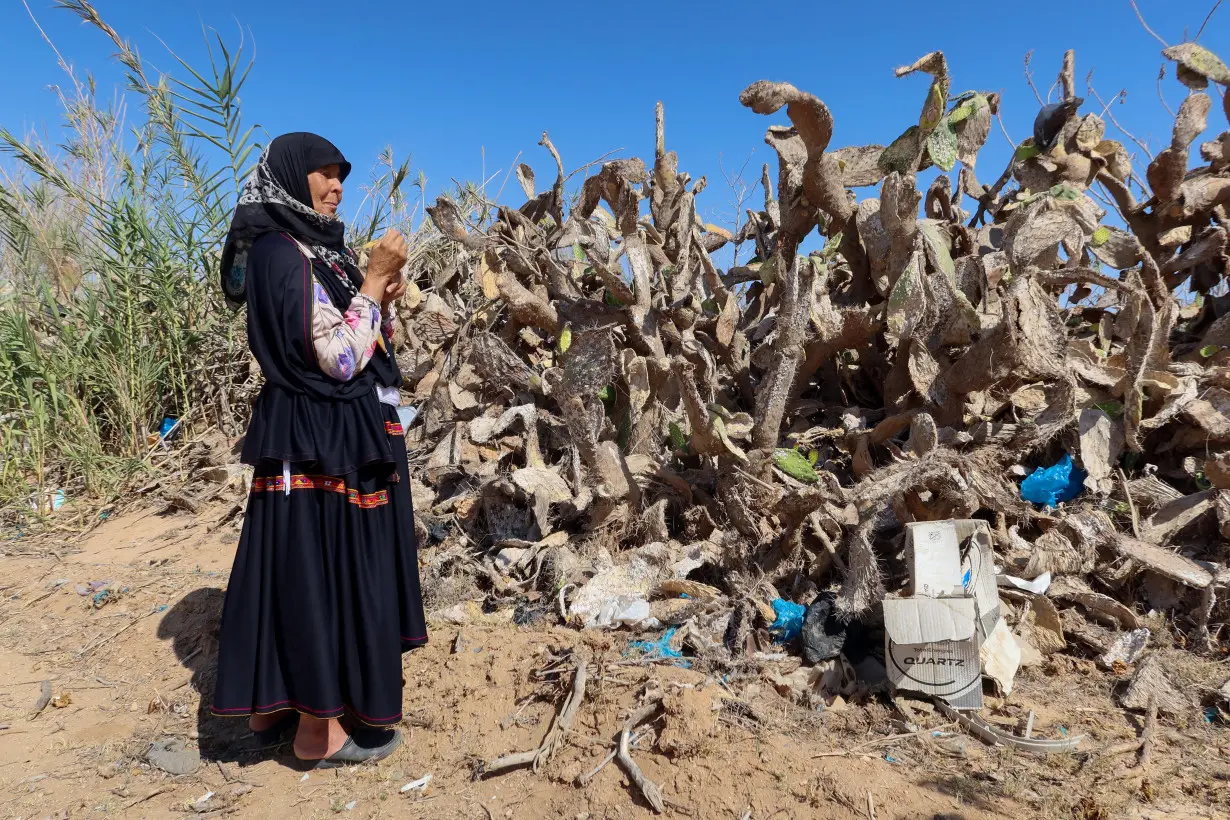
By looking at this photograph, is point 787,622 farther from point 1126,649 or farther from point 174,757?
point 174,757

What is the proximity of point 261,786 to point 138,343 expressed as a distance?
3201mm

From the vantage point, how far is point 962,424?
9.09 ft

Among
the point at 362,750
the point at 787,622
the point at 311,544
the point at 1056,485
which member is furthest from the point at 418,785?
the point at 1056,485

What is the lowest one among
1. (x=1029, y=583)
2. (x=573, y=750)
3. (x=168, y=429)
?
(x=573, y=750)

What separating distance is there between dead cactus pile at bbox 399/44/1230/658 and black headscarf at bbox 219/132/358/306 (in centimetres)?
109

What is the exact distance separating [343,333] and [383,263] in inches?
8.1

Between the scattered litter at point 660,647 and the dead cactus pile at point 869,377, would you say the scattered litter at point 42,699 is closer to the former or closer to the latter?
the dead cactus pile at point 869,377

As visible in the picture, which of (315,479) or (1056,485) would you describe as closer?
(315,479)

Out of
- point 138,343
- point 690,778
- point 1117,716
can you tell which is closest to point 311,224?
point 690,778

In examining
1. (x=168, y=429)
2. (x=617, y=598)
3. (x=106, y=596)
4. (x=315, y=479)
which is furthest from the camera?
(x=168, y=429)

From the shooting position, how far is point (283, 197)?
194cm

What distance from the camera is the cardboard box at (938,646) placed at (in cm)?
192

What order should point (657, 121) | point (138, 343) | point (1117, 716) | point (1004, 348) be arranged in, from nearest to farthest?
1. point (1117, 716)
2. point (1004, 348)
3. point (657, 121)
4. point (138, 343)

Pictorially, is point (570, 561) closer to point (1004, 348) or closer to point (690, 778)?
point (690, 778)
